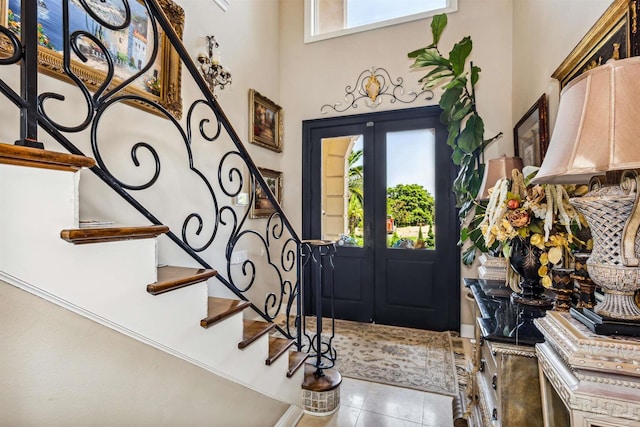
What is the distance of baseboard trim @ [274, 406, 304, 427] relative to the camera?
1782 millimetres

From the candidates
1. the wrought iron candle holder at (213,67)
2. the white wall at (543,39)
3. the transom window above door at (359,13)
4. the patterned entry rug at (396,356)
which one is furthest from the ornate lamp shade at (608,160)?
the transom window above door at (359,13)

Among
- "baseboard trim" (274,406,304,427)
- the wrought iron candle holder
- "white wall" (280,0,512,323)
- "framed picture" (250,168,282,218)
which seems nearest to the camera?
"baseboard trim" (274,406,304,427)

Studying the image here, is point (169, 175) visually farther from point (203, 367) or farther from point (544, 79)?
point (544, 79)

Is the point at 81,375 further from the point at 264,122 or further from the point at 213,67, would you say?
the point at 264,122

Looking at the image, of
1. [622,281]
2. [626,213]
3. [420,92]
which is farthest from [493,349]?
[420,92]

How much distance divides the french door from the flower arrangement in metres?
2.06

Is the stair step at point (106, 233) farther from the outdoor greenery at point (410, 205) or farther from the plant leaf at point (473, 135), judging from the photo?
the outdoor greenery at point (410, 205)

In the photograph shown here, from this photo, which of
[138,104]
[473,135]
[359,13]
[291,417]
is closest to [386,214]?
[473,135]

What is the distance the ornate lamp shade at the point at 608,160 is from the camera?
715 millimetres

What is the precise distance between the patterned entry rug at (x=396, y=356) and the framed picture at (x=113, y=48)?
2.52 m

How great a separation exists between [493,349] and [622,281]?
1.43ft

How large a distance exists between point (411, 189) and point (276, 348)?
2381 millimetres

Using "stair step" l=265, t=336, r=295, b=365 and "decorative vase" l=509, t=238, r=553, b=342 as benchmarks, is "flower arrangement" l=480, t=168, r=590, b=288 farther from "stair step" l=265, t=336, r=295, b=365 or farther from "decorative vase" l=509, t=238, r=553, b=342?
"stair step" l=265, t=336, r=295, b=365

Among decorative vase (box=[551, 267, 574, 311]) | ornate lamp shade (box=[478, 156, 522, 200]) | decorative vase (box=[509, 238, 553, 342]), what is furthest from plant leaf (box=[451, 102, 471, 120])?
decorative vase (box=[551, 267, 574, 311])
